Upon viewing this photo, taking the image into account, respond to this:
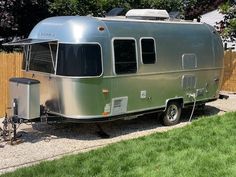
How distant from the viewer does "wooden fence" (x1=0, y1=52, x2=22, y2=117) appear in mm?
12695

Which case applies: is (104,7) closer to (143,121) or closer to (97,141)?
(143,121)

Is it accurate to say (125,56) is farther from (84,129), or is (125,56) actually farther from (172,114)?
(172,114)

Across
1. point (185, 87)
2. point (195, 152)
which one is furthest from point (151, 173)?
point (185, 87)

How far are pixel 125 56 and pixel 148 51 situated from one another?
0.81 meters

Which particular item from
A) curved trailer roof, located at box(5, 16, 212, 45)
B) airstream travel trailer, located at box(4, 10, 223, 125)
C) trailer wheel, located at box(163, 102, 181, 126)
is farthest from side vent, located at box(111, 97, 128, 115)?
trailer wheel, located at box(163, 102, 181, 126)

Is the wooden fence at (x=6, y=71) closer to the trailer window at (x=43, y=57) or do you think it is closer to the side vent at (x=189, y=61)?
the trailer window at (x=43, y=57)

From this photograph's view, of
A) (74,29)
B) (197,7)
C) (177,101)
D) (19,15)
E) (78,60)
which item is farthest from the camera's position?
(197,7)

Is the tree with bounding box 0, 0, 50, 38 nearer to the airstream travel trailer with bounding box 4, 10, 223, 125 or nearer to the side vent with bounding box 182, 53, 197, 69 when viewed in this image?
the airstream travel trailer with bounding box 4, 10, 223, 125

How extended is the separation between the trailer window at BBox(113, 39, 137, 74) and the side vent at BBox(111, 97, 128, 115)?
24.3 inches

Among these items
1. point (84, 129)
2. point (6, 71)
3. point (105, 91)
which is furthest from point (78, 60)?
point (6, 71)

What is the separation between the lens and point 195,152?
9.13 metres

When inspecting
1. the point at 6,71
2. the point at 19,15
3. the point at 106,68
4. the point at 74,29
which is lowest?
the point at 6,71

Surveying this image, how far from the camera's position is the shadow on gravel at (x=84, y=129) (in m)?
10.7

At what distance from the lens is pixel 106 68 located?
10234 millimetres
